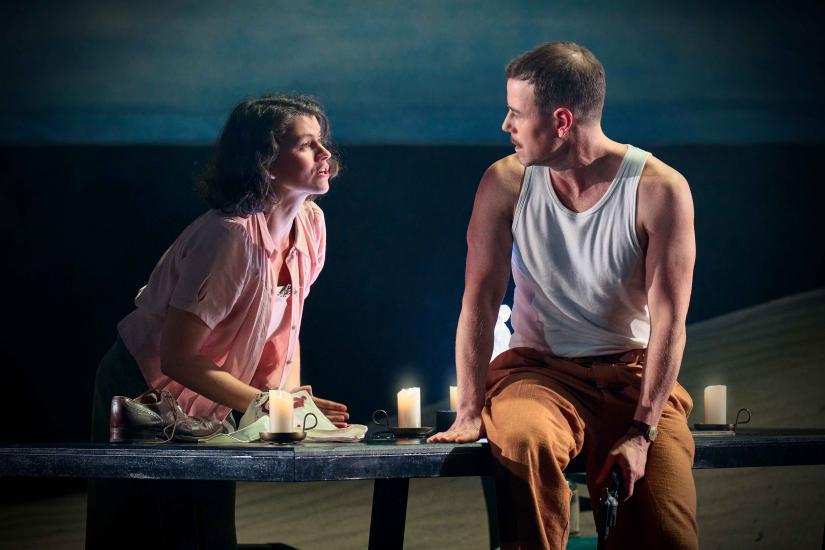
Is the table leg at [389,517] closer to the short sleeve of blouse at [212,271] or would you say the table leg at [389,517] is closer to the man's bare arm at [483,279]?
the man's bare arm at [483,279]

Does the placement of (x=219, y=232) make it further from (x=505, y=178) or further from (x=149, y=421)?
(x=505, y=178)

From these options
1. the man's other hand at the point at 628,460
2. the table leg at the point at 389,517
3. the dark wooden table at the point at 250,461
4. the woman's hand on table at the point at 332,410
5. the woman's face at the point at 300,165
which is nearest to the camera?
the dark wooden table at the point at 250,461

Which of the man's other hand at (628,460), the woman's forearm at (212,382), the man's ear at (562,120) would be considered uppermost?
the man's ear at (562,120)

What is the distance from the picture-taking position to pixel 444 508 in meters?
4.87

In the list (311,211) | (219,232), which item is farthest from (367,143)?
(219,232)

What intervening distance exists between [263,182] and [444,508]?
2.21 metres

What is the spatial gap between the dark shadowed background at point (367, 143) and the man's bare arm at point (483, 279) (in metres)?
2.09

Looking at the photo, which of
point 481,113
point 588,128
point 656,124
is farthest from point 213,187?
point 656,124

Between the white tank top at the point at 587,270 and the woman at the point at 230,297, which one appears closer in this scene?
the white tank top at the point at 587,270

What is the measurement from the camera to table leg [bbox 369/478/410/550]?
276 centimetres

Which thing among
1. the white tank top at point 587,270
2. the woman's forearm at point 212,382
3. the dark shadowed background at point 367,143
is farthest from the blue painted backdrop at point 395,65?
the white tank top at point 587,270

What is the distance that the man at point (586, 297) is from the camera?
7.74 ft

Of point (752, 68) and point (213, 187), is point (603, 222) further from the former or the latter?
point (752, 68)

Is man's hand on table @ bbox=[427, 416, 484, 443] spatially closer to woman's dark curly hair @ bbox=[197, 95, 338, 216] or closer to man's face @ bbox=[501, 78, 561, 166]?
man's face @ bbox=[501, 78, 561, 166]
